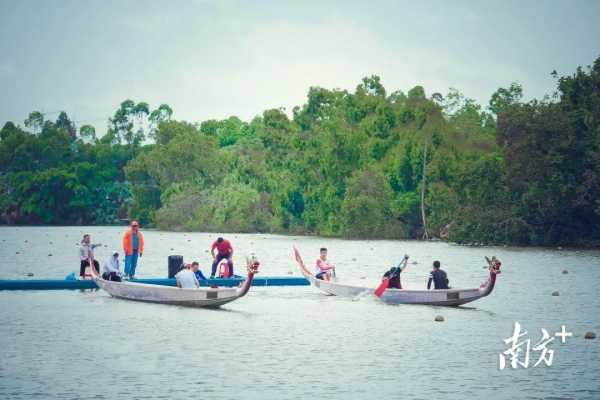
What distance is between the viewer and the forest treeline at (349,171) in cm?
7288

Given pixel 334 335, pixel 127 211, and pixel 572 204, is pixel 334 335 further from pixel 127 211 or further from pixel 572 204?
pixel 127 211

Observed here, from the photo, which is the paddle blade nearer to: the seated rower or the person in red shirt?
the seated rower

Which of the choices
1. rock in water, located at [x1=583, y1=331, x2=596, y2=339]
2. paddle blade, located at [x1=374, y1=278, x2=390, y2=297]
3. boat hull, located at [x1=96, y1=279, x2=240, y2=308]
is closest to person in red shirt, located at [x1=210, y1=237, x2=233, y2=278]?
boat hull, located at [x1=96, y1=279, x2=240, y2=308]

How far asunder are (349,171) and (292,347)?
8109 cm

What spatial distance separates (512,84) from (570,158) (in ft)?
188

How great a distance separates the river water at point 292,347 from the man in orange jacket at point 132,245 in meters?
1.35

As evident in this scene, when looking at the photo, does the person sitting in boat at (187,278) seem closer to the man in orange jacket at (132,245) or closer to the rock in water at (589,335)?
the man in orange jacket at (132,245)

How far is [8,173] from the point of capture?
15175 cm

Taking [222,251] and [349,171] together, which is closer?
[222,251]

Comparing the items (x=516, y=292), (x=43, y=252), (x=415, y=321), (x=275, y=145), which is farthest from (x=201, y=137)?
(x=415, y=321)

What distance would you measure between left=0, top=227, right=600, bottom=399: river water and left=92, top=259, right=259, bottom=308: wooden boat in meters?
0.34

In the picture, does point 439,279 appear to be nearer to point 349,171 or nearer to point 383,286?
point 383,286

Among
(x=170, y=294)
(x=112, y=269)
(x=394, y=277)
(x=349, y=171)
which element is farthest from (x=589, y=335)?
(x=349, y=171)

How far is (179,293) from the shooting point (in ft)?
105
